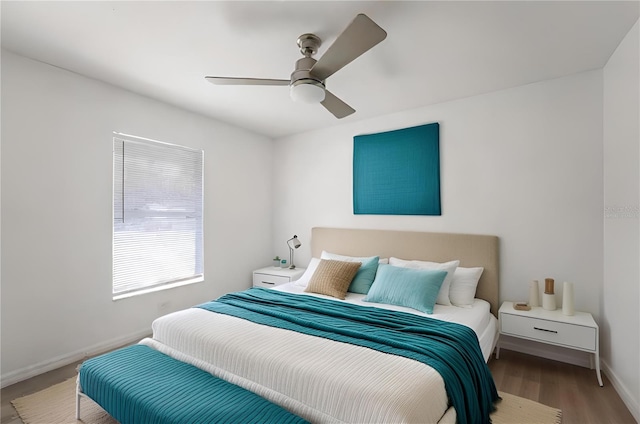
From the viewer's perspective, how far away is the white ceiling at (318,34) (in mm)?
1867

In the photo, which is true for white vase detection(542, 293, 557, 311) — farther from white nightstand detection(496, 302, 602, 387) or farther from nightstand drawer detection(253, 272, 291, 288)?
nightstand drawer detection(253, 272, 291, 288)

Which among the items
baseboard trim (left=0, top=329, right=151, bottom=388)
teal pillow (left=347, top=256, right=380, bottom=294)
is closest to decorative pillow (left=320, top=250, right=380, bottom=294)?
teal pillow (left=347, top=256, right=380, bottom=294)

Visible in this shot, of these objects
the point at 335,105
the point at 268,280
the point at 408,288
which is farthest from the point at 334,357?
the point at 268,280

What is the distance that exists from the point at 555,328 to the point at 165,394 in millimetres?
2777

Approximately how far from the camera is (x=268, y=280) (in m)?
4.14

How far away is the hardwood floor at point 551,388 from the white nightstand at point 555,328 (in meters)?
0.16

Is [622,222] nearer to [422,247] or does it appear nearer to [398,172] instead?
[422,247]

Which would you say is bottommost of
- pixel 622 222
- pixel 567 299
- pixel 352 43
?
pixel 567 299

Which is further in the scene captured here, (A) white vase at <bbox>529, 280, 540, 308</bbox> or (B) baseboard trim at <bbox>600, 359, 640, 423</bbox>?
(A) white vase at <bbox>529, 280, 540, 308</bbox>

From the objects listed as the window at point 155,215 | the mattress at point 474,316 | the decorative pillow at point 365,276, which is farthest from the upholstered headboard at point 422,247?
the window at point 155,215

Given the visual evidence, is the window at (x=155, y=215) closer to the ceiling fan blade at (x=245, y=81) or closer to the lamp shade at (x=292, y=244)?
the lamp shade at (x=292, y=244)

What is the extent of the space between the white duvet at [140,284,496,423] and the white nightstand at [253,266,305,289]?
5.83 feet

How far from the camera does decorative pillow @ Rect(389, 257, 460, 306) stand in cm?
283

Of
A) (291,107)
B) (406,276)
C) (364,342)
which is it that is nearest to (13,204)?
(291,107)
